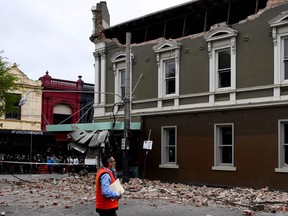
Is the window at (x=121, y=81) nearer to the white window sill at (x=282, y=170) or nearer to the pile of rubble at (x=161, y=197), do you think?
the pile of rubble at (x=161, y=197)

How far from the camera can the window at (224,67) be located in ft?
73.7

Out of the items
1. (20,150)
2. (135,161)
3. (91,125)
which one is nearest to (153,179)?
(135,161)

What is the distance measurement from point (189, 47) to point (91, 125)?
6.57 m

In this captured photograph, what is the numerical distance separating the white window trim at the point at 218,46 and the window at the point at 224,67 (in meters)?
0.15

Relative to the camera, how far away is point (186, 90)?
79.3 feet

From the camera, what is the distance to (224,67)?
22.7m

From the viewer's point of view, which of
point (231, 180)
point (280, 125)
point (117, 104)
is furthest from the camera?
point (117, 104)

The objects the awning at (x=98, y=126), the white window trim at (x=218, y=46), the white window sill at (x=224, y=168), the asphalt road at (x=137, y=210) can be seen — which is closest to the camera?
the asphalt road at (x=137, y=210)

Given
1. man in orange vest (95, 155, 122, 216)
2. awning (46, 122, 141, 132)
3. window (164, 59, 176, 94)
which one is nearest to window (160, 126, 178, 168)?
awning (46, 122, 141, 132)

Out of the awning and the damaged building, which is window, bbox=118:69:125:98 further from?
the awning

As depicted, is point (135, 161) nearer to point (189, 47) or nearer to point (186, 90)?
point (186, 90)

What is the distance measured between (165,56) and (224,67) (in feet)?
12.6

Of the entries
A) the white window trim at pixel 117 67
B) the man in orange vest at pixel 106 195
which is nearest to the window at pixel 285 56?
the white window trim at pixel 117 67

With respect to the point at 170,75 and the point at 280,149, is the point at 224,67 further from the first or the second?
the point at 280,149
